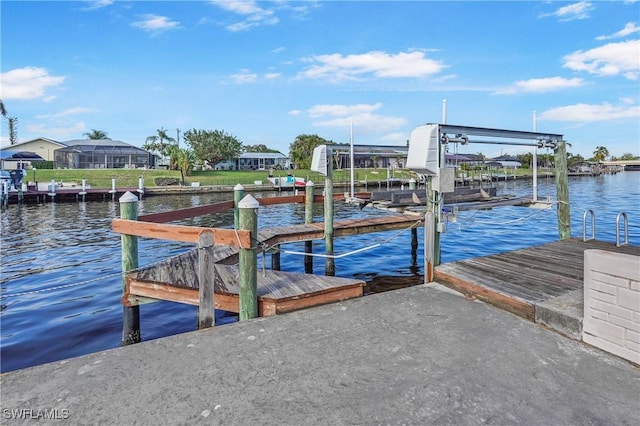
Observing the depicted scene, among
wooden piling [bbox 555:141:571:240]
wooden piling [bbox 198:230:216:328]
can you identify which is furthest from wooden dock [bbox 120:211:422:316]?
wooden piling [bbox 555:141:571:240]

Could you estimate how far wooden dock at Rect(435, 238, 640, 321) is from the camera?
17.3 ft

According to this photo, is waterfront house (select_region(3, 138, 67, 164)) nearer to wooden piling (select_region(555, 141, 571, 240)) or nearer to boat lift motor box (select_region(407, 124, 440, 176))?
boat lift motor box (select_region(407, 124, 440, 176))

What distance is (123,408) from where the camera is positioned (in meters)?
3.12

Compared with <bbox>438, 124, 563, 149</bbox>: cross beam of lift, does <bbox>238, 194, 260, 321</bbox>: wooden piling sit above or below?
below

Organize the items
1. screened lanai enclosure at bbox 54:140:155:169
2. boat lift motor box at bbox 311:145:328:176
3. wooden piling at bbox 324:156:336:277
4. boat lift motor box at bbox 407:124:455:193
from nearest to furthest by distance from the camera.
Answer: boat lift motor box at bbox 407:124:455:193, wooden piling at bbox 324:156:336:277, boat lift motor box at bbox 311:145:328:176, screened lanai enclosure at bbox 54:140:155:169

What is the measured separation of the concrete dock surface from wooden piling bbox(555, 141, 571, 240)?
6.36 meters

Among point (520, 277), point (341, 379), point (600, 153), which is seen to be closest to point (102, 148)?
point (520, 277)

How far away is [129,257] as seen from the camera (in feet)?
18.8

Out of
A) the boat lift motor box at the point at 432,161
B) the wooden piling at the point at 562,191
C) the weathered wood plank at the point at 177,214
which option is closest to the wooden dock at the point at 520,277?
the boat lift motor box at the point at 432,161

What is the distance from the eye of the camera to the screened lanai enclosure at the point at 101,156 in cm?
6078

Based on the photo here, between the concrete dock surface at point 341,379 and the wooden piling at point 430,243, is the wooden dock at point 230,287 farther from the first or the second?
the wooden piling at point 430,243

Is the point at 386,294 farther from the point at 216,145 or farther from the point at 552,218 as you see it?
the point at 216,145

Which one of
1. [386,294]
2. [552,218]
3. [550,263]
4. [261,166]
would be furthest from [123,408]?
[261,166]

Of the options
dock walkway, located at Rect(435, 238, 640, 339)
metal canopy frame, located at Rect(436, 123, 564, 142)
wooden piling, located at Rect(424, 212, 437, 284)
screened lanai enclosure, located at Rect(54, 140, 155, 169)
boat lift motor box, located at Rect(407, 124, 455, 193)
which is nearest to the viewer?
dock walkway, located at Rect(435, 238, 640, 339)
